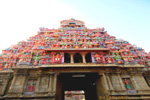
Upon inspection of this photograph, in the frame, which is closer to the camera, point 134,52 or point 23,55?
point 23,55

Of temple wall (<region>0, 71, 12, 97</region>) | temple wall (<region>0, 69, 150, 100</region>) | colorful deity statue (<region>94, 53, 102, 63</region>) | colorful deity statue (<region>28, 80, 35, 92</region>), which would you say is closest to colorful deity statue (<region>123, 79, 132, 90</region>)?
temple wall (<region>0, 69, 150, 100</region>)

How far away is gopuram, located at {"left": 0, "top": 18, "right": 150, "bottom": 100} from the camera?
10.9 meters

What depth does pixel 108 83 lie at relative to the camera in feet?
38.0

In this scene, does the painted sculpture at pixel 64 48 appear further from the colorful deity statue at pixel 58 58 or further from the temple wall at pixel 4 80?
the temple wall at pixel 4 80

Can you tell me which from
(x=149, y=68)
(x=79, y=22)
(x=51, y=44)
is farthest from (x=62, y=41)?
(x=149, y=68)

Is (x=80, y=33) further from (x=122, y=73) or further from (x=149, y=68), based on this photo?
(x=149, y=68)

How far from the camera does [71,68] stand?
1212 cm

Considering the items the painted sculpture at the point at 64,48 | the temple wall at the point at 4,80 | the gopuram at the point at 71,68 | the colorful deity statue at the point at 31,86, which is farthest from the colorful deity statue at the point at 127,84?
the temple wall at the point at 4,80

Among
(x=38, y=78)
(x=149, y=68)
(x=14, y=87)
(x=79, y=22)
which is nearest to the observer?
(x=14, y=87)

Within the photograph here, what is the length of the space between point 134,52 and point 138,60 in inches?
69.8

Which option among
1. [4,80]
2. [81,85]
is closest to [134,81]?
[81,85]

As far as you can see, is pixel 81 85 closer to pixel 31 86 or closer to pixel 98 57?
pixel 98 57

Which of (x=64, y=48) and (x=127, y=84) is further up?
(x=64, y=48)

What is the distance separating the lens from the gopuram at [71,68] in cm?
1088
